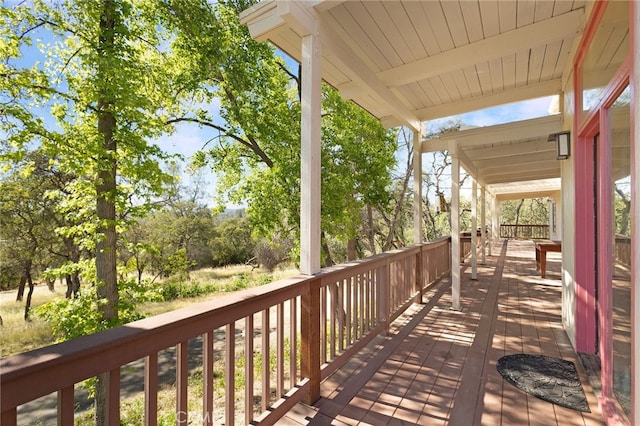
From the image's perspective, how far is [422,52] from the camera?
311 cm

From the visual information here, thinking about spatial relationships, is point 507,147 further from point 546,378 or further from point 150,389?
point 150,389

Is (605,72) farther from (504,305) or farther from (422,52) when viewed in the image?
(504,305)

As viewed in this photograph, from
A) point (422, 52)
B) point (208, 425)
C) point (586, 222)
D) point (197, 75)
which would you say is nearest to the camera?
point (208, 425)

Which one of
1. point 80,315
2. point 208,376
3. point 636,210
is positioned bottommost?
point 80,315

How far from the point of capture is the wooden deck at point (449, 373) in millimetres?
2023

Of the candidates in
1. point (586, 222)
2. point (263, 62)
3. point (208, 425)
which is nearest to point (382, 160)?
point (263, 62)

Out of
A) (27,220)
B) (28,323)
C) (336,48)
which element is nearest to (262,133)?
(336,48)

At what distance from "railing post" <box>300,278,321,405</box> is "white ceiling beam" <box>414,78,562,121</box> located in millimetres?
3563

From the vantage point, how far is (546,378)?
8.15 ft

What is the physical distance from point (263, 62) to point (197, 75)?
75.0 inches

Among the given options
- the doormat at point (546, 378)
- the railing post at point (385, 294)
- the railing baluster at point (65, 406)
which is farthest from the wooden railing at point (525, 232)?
the railing baluster at point (65, 406)

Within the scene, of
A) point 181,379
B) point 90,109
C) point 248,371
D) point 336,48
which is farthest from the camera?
point 90,109

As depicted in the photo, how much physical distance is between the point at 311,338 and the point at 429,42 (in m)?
2.86

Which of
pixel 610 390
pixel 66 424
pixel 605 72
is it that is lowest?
pixel 610 390
